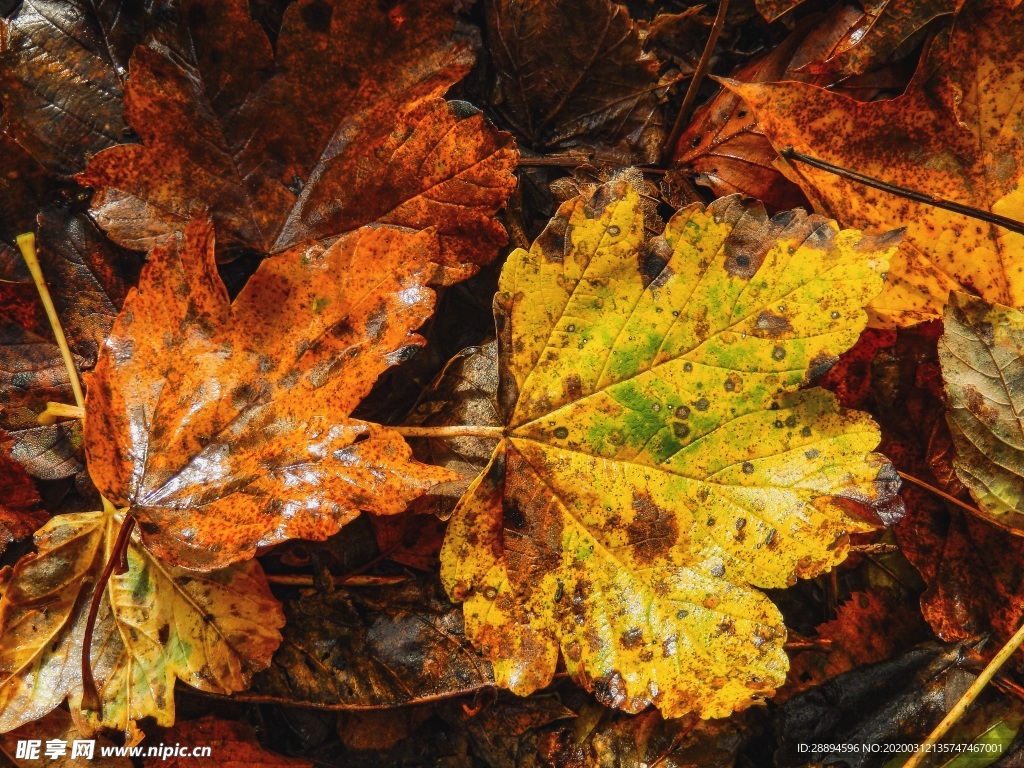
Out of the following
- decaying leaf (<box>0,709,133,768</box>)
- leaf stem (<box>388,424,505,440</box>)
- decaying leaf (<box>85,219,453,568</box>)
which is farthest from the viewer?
decaying leaf (<box>0,709,133,768</box>)

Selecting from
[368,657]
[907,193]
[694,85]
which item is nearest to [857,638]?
[907,193]

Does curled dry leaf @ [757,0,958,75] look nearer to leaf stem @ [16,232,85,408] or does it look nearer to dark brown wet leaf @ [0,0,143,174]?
dark brown wet leaf @ [0,0,143,174]

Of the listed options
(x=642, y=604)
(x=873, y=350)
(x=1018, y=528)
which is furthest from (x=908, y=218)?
(x=642, y=604)

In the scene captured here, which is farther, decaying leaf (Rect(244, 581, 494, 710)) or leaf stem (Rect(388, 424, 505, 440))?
decaying leaf (Rect(244, 581, 494, 710))

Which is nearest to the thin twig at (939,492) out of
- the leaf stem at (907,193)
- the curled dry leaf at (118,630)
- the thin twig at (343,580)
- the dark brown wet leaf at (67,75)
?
the leaf stem at (907,193)

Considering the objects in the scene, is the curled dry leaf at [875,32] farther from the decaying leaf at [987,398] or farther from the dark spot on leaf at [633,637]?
the dark spot on leaf at [633,637]

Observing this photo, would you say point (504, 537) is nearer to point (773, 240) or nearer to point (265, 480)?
point (265, 480)

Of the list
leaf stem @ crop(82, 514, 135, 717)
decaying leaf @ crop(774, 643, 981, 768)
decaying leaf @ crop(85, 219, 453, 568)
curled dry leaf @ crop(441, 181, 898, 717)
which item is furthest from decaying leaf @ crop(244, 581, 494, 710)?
decaying leaf @ crop(774, 643, 981, 768)

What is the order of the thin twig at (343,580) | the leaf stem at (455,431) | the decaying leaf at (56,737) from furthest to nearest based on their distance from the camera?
the thin twig at (343,580) < the decaying leaf at (56,737) < the leaf stem at (455,431)

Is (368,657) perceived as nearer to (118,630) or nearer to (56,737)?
(118,630)
